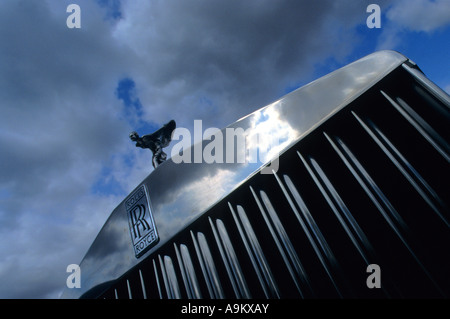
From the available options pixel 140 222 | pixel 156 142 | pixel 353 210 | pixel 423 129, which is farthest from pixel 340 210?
pixel 156 142

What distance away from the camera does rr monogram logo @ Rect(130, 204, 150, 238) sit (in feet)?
5.80

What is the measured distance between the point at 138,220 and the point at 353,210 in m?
1.55

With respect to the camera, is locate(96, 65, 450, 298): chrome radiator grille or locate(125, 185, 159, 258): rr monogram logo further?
locate(125, 185, 159, 258): rr monogram logo

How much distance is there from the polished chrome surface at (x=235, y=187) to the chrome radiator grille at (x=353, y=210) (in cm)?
1

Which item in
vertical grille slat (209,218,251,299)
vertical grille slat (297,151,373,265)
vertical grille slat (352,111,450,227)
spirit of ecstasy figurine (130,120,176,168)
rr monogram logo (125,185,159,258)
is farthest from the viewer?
spirit of ecstasy figurine (130,120,176,168)

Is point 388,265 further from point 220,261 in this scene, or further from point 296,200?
point 220,261

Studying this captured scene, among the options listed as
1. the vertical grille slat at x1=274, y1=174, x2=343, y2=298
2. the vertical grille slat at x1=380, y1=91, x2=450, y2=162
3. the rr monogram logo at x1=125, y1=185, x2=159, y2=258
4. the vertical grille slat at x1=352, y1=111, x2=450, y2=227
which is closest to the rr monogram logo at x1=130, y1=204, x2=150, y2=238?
the rr monogram logo at x1=125, y1=185, x2=159, y2=258

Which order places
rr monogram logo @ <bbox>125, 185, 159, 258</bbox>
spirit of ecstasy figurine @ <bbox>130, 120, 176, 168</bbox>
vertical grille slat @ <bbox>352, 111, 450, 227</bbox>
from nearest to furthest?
1. vertical grille slat @ <bbox>352, 111, 450, 227</bbox>
2. rr monogram logo @ <bbox>125, 185, 159, 258</bbox>
3. spirit of ecstasy figurine @ <bbox>130, 120, 176, 168</bbox>

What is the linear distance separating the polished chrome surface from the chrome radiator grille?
10mm

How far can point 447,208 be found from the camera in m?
0.82

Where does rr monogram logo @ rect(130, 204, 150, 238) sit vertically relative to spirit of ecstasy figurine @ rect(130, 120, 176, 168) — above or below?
below

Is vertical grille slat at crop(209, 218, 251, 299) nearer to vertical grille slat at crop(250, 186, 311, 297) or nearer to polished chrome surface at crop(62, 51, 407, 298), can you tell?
polished chrome surface at crop(62, 51, 407, 298)

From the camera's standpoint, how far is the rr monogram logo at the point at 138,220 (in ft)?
5.80

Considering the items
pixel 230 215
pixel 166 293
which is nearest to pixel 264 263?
pixel 230 215
